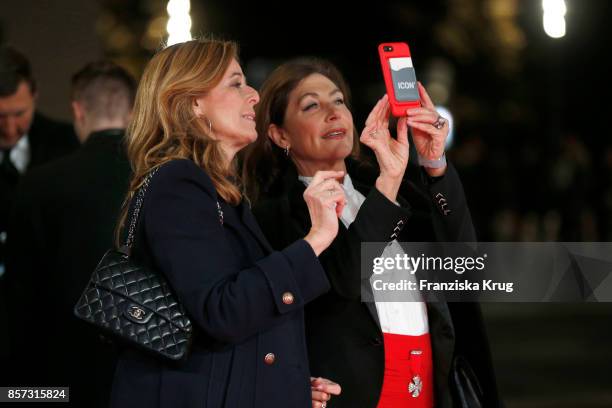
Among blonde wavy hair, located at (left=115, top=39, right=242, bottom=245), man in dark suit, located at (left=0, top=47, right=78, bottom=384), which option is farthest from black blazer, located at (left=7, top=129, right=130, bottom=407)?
blonde wavy hair, located at (left=115, top=39, right=242, bottom=245)

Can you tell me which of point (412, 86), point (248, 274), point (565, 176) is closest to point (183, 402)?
point (248, 274)

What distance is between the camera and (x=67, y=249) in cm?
387

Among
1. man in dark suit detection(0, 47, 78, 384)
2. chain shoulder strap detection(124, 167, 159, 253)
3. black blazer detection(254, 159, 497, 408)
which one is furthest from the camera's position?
man in dark suit detection(0, 47, 78, 384)

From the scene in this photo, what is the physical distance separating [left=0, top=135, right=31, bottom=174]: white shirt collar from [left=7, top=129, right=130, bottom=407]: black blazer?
2.24 ft


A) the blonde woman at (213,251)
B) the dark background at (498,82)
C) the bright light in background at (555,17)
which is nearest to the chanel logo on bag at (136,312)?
the blonde woman at (213,251)

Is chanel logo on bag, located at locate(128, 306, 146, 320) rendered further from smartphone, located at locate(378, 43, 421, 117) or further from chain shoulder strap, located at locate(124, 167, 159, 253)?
smartphone, located at locate(378, 43, 421, 117)

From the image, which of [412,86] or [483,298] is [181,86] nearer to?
[412,86]

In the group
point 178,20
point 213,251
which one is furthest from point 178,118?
point 178,20

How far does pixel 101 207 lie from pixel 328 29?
740cm

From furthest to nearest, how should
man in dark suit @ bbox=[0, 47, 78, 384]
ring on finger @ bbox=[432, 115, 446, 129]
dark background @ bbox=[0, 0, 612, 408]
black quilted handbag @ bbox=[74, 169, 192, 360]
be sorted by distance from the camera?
dark background @ bbox=[0, 0, 612, 408] < man in dark suit @ bbox=[0, 47, 78, 384] < ring on finger @ bbox=[432, 115, 446, 129] < black quilted handbag @ bbox=[74, 169, 192, 360]

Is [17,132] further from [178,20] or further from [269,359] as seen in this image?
[269,359]

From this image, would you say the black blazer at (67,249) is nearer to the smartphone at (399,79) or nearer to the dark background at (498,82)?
the dark background at (498,82)

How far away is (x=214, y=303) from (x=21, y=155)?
2.50m

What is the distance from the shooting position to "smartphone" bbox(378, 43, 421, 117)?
299cm
